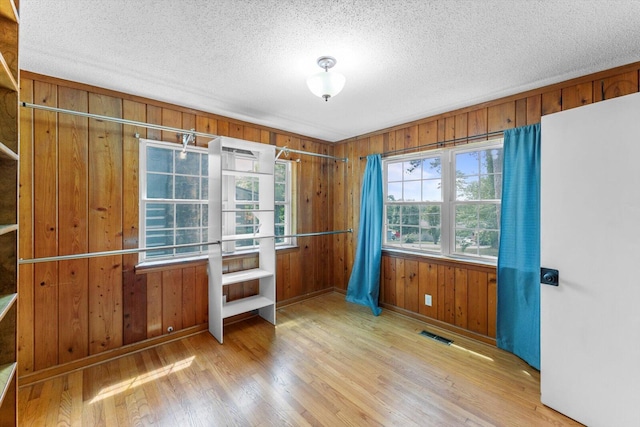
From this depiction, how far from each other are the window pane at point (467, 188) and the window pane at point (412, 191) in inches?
18.6

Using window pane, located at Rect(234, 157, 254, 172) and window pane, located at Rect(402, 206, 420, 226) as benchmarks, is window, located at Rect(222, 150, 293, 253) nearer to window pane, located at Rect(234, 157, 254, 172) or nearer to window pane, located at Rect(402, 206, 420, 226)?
window pane, located at Rect(234, 157, 254, 172)

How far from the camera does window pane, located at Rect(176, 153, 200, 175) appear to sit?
298cm

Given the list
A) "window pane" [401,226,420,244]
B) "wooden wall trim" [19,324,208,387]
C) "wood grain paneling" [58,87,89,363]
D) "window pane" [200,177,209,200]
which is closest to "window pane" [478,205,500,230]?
"window pane" [401,226,420,244]

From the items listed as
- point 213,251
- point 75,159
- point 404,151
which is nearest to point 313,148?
point 404,151

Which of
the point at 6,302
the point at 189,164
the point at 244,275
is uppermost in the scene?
the point at 189,164

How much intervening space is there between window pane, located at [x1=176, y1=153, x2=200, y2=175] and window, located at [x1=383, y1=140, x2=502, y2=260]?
246 centimetres

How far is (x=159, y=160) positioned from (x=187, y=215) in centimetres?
64

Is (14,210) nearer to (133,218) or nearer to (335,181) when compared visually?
(133,218)

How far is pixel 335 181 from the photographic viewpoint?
4484mm

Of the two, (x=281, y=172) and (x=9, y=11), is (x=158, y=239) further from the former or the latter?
(x=9, y=11)

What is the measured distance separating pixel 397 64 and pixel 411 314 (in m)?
2.83

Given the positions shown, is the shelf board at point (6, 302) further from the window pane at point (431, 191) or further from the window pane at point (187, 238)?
the window pane at point (431, 191)

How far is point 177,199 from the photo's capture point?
295cm

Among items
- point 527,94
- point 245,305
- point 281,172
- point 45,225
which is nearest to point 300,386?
point 245,305
